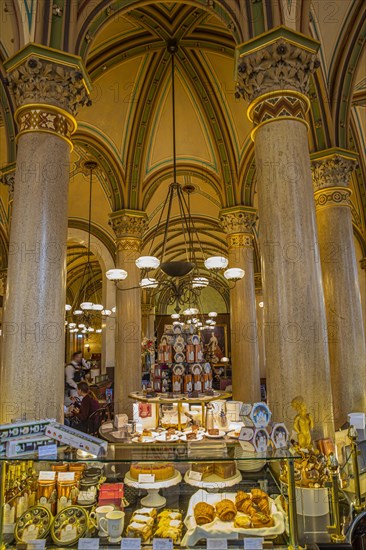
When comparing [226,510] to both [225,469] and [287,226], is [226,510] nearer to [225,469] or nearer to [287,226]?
[225,469]

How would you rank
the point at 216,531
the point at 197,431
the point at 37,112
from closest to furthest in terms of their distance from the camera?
the point at 216,531 < the point at 37,112 < the point at 197,431

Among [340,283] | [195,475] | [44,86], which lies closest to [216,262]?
[340,283]

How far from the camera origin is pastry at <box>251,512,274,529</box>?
7.54 feet

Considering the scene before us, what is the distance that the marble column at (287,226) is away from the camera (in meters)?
3.54

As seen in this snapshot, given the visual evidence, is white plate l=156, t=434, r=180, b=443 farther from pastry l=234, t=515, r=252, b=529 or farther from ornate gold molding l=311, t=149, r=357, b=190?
ornate gold molding l=311, t=149, r=357, b=190

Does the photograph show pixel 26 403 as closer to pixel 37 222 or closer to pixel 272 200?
pixel 37 222

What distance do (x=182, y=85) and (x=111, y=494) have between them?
26.4 feet

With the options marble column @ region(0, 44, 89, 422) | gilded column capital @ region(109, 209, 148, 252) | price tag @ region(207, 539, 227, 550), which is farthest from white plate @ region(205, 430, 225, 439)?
gilded column capital @ region(109, 209, 148, 252)

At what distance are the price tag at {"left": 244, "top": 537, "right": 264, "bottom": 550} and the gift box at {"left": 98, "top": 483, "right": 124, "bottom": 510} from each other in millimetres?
781

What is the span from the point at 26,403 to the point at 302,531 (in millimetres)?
2395

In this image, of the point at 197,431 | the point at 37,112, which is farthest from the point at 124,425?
the point at 37,112

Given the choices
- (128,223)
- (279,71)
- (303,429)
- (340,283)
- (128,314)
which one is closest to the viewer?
(303,429)

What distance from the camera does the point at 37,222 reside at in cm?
394

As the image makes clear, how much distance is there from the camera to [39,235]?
12.9ft
